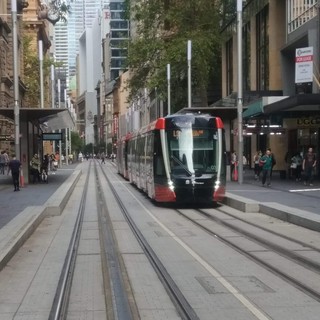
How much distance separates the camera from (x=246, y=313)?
23.8 feet

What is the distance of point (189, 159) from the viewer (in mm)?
21672

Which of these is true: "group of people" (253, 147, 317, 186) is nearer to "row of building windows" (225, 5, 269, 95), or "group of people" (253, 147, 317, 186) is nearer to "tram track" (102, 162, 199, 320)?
"row of building windows" (225, 5, 269, 95)

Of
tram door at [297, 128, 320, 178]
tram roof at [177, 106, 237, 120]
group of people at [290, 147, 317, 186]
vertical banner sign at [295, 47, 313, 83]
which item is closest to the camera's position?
group of people at [290, 147, 317, 186]

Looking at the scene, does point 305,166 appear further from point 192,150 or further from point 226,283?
point 226,283

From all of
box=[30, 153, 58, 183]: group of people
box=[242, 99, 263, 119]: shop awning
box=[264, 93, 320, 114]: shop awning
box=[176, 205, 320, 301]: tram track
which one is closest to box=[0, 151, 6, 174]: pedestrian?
box=[30, 153, 58, 183]: group of people

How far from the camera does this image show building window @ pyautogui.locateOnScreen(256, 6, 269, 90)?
1842 inches

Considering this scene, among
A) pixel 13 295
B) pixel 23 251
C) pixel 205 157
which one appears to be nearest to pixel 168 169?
pixel 205 157

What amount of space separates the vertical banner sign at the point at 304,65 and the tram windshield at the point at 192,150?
1073 centimetres

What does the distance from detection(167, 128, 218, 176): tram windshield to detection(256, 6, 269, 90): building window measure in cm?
2619

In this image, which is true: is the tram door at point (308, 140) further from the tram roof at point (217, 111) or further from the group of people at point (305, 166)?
the tram roof at point (217, 111)

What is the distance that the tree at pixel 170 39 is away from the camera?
50375mm

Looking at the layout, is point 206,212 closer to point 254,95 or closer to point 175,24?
point 254,95

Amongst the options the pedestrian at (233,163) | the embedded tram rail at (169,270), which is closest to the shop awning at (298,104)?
the pedestrian at (233,163)

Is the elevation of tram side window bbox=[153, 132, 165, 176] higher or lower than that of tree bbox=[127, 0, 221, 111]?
lower
